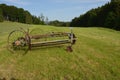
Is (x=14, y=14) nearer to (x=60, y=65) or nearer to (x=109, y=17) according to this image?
(x=109, y=17)

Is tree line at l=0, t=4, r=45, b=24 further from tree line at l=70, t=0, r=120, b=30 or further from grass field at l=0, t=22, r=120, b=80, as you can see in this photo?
grass field at l=0, t=22, r=120, b=80

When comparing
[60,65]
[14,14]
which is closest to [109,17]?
[60,65]

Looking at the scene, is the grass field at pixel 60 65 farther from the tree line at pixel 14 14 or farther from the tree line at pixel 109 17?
the tree line at pixel 14 14

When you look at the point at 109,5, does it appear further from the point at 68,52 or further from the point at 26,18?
the point at 68,52

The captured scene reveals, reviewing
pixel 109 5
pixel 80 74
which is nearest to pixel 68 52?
pixel 80 74

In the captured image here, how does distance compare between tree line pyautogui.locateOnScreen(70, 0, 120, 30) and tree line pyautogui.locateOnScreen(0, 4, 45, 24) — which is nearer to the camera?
tree line pyautogui.locateOnScreen(70, 0, 120, 30)

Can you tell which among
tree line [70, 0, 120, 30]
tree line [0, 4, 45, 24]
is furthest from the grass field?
tree line [0, 4, 45, 24]

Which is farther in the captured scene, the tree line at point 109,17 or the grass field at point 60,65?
the tree line at point 109,17

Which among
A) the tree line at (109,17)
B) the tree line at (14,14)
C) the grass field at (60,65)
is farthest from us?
the tree line at (14,14)

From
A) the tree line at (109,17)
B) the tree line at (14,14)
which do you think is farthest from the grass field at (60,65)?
the tree line at (14,14)

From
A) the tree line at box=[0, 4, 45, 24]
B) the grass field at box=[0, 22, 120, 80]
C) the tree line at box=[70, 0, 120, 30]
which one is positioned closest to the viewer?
the grass field at box=[0, 22, 120, 80]

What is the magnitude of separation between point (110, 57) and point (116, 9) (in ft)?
165

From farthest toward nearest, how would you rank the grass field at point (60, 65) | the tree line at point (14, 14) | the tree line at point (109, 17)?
the tree line at point (14, 14)
the tree line at point (109, 17)
the grass field at point (60, 65)

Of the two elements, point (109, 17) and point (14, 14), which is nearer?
point (109, 17)
